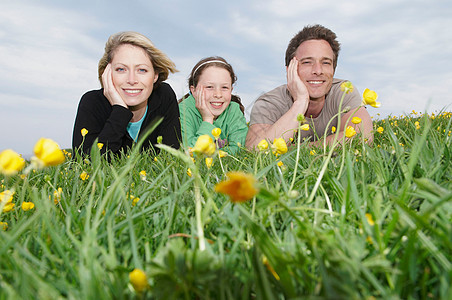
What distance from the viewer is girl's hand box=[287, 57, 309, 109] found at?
5.00 metres

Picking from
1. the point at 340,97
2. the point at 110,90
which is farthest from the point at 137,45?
the point at 340,97

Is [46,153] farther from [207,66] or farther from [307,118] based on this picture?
[207,66]

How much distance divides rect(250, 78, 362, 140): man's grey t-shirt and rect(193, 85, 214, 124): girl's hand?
66 centimetres

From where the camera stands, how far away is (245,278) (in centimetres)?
Answer: 79

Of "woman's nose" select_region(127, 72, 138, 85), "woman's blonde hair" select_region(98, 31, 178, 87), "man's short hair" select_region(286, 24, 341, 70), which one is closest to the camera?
"woman's nose" select_region(127, 72, 138, 85)

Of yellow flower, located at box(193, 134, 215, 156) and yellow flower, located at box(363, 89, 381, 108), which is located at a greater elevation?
yellow flower, located at box(363, 89, 381, 108)

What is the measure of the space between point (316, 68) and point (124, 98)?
2.86 m

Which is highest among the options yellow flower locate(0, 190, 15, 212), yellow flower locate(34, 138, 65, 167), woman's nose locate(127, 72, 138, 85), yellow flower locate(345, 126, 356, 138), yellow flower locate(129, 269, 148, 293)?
woman's nose locate(127, 72, 138, 85)

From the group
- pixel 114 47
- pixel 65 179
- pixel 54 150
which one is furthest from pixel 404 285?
pixel 114 47

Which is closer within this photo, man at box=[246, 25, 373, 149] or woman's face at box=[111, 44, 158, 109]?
woman's face at box=[111, 44, 158, 109]

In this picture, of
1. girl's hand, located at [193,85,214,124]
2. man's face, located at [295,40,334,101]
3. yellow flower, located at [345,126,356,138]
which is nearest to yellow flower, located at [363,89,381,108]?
yellow flower, located at [345,126,356,138]

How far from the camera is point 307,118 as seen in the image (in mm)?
5297

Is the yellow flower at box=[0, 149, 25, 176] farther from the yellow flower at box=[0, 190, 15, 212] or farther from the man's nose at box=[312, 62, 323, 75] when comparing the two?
the man's nose at box=[312, 62, 323, 75]

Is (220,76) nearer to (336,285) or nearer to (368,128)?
(368,128)
